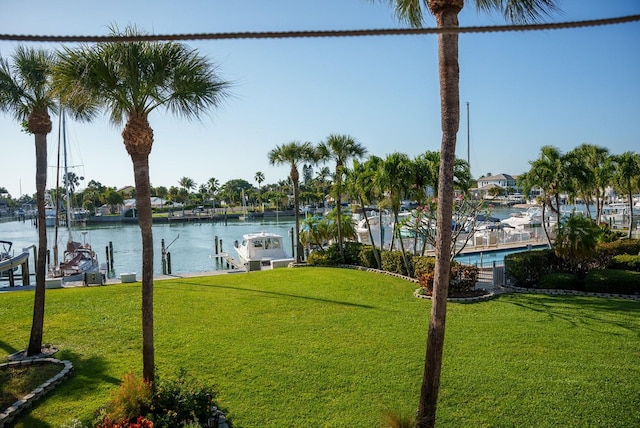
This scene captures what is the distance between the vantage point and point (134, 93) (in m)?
6.49

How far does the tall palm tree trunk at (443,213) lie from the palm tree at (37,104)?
7.61 meters

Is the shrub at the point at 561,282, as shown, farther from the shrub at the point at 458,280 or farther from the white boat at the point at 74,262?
the white boat at the point at 74,262

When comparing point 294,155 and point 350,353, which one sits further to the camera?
point 294,155

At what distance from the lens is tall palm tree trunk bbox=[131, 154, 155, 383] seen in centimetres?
647

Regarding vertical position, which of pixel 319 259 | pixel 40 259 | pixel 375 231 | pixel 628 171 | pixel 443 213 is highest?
pixel 628 171

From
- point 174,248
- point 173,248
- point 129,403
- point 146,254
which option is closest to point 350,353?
point 129,403

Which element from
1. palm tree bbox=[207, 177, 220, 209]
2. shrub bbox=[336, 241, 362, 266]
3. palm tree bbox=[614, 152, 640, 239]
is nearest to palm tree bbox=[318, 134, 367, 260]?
shrub bbox=[336, 241, 362, 266]

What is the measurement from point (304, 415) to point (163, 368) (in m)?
3.19

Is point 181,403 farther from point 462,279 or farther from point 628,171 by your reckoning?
point 628,171

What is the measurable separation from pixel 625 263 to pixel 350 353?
10.9m

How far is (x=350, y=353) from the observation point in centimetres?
863

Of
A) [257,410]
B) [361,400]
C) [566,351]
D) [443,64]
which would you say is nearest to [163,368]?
[257,410]

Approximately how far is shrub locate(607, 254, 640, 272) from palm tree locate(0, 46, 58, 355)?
16.2 m

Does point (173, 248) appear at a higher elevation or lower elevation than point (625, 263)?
lower
